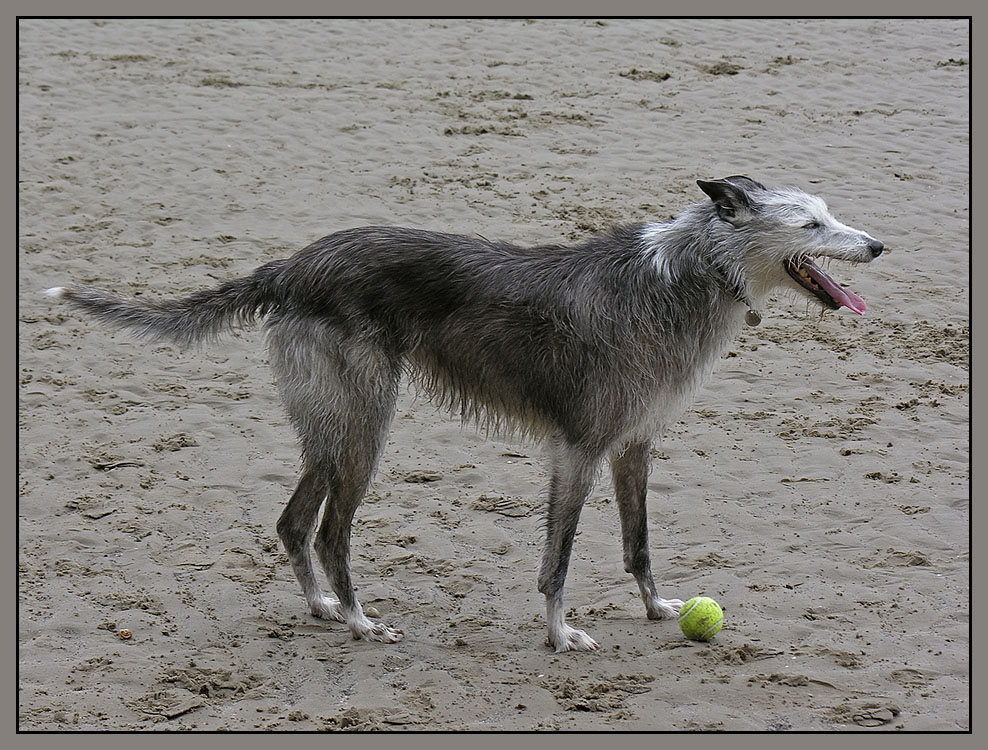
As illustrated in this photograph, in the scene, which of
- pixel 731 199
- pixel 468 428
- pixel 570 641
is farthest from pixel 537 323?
pixel 468 428

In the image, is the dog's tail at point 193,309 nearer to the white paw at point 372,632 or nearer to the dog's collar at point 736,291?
the white paw at point 372,632

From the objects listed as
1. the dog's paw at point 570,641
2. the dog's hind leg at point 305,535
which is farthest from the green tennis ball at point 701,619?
the dog's hind leg at point 305,535

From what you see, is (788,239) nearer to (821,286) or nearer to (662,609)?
(821,286)

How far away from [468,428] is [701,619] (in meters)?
2.42

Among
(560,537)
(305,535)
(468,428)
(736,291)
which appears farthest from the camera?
(468,428)

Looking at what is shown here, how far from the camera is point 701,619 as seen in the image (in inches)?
204

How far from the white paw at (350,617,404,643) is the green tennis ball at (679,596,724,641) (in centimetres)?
128

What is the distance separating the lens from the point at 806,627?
5.29 meters

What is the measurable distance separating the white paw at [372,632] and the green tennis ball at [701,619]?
128 centimetres

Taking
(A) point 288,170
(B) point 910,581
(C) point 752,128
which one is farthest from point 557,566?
(C) point 752,128

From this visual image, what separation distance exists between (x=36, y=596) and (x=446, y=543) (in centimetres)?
197

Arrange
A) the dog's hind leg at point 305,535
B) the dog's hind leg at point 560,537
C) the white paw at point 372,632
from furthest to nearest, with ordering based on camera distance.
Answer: the dog's hind leg at point 305,535 → the white paw at point 372,632 → the dog's hind leg at point 560,537

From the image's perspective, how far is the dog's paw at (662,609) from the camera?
546 centimetres

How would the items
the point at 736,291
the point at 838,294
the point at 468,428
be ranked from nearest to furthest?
the point at 838,294 < the point at 736,291 < the point at 468,428
